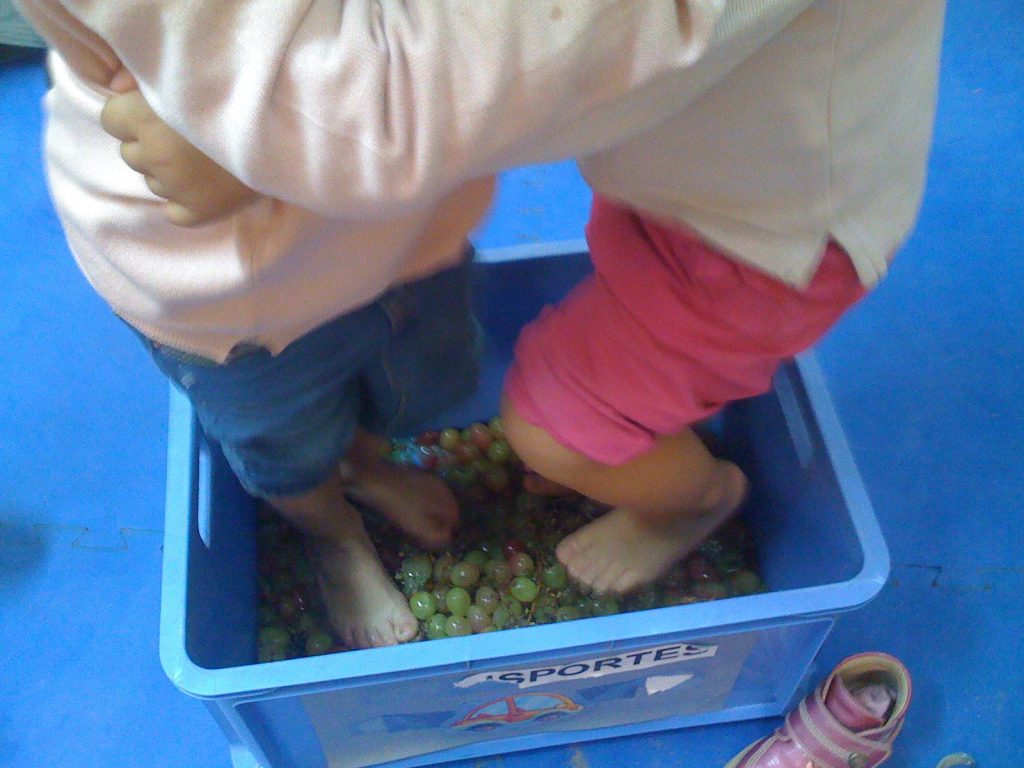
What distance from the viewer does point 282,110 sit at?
33 cm

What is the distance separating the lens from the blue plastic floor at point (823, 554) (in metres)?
0.85

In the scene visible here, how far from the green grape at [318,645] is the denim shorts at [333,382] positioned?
0.63 feet

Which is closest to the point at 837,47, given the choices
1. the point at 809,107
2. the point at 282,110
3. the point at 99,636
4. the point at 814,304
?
the point at 809,107

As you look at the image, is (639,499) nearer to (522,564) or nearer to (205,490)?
(522,564)

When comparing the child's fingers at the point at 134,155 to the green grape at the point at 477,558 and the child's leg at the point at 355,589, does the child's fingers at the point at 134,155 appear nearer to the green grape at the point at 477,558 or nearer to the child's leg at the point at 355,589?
the child's leg at the point at 355,589

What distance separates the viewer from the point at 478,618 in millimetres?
844

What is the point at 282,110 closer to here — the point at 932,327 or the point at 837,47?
the point at 837,47

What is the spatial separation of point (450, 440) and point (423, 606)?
0.64 ft

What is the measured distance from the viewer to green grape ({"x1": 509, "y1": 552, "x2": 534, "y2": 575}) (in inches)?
34.5

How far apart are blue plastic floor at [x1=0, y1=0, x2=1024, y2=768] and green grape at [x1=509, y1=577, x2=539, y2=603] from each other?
0.14 m

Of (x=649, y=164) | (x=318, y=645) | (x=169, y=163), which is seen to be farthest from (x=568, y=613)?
(x=169, y=163)

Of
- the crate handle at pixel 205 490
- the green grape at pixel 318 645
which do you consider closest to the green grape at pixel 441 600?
the green grape at pixel 318 645

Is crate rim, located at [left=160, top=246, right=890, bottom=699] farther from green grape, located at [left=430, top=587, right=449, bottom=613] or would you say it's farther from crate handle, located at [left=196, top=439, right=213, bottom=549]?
green grape, located at [left=430, top=587, right=449, bottom=613]

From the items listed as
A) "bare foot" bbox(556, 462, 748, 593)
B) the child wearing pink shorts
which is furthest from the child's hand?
"bare foot" bbox(556, 462, 748, 593)
